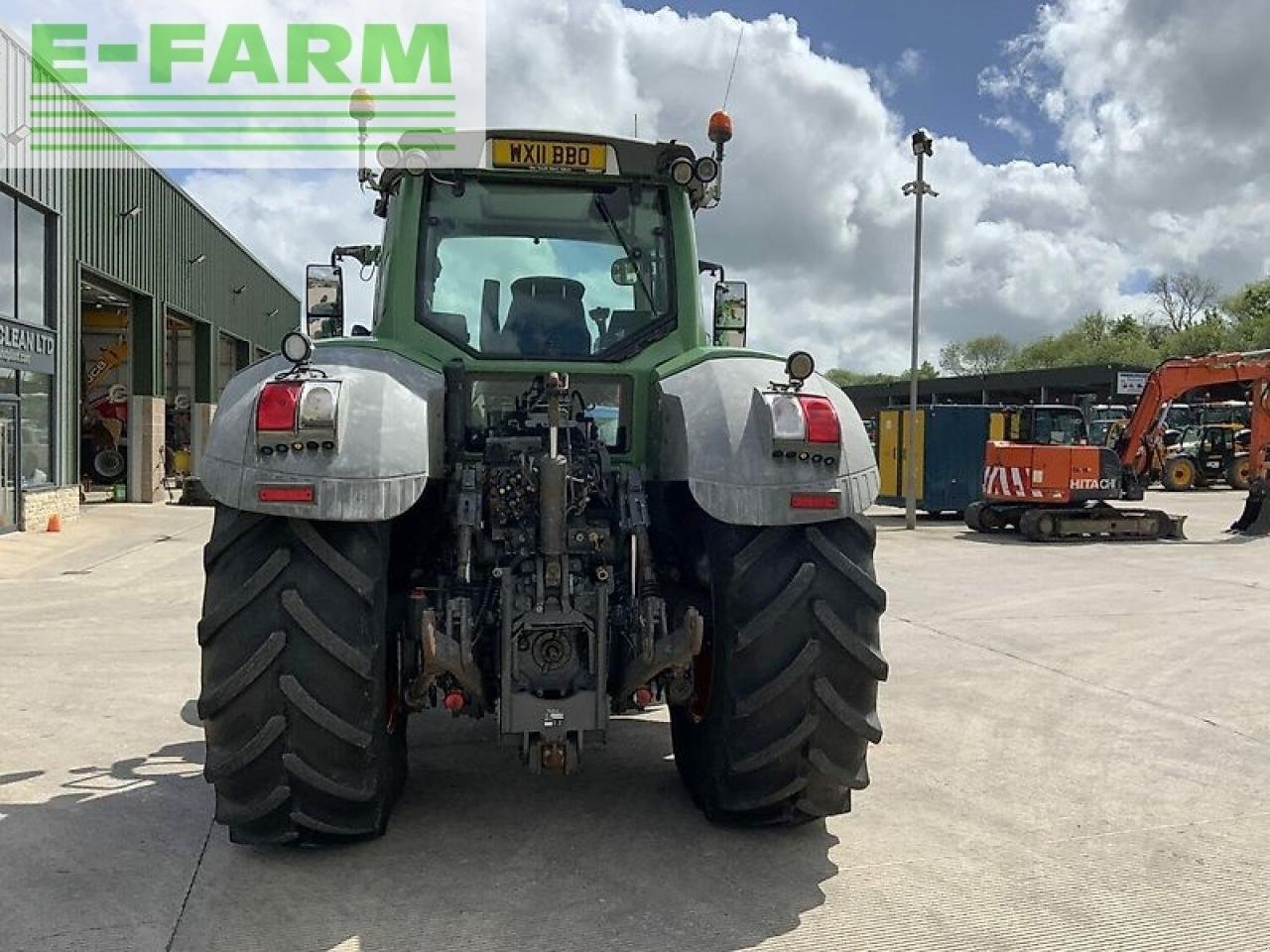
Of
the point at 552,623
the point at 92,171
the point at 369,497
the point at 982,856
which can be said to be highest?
the point at 92,171

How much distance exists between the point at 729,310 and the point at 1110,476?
1471 centimetres

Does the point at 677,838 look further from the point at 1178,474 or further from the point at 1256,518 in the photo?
the point at 1178,474

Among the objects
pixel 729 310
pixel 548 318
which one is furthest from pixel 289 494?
pixel 729 310

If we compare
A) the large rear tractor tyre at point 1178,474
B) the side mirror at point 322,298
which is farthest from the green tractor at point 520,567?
the large rear tractor tyre at point 1178,474

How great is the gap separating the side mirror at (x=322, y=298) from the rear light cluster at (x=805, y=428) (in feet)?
8.37

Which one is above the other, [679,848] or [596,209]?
[596,209]

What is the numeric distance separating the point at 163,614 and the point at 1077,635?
7926 millimetres

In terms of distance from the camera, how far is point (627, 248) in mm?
5059

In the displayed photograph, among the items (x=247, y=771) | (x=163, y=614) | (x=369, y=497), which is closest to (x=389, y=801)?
(x=247, y=771)

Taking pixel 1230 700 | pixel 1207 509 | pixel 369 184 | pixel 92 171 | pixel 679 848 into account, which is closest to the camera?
pixel 679 848

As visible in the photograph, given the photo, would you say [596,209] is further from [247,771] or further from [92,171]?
[92,171]

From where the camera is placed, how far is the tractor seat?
491cm

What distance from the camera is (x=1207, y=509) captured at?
2464 cm

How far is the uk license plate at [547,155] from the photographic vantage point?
4801mm
